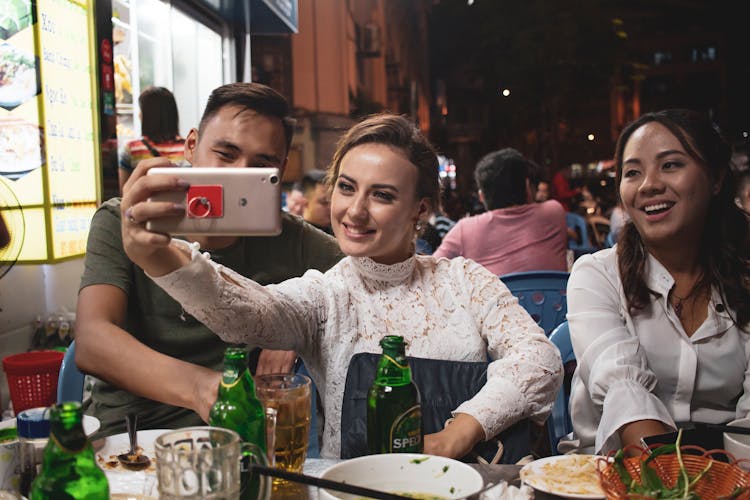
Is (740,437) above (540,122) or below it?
below

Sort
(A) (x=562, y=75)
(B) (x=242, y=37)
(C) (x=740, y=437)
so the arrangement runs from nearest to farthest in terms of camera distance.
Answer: (C) (x=740, y=437) < (B) (x=242, y=37) < (A) (x=562, y=75)

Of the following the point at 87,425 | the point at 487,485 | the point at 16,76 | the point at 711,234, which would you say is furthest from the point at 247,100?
the point at 16,76

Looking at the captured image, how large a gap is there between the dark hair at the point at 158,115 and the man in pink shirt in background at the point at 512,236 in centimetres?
203

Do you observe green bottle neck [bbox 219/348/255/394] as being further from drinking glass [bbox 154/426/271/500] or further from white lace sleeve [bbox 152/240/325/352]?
white lace sleeve [bbox 152/240/325/352]

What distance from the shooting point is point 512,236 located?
185 inches

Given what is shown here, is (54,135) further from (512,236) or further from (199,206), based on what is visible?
(199,206)

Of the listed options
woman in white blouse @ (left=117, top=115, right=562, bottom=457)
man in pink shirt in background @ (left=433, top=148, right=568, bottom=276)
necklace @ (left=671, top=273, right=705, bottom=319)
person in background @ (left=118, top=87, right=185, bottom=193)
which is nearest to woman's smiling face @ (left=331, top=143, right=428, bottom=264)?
woman in white blouse @ (left=117, top=115, right=562, bottom=457)

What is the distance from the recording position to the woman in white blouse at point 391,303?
180 centimetres

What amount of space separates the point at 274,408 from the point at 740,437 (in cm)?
88

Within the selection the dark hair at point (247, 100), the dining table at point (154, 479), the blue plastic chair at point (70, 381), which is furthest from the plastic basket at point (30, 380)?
the dining table at point (154, 479)

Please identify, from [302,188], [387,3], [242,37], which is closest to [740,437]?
[302,188]

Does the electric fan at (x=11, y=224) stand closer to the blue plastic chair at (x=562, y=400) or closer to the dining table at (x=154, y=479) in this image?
the dining table at (x=154, y=479)

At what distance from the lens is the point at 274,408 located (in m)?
1.34

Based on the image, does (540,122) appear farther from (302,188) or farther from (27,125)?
(27,125)
